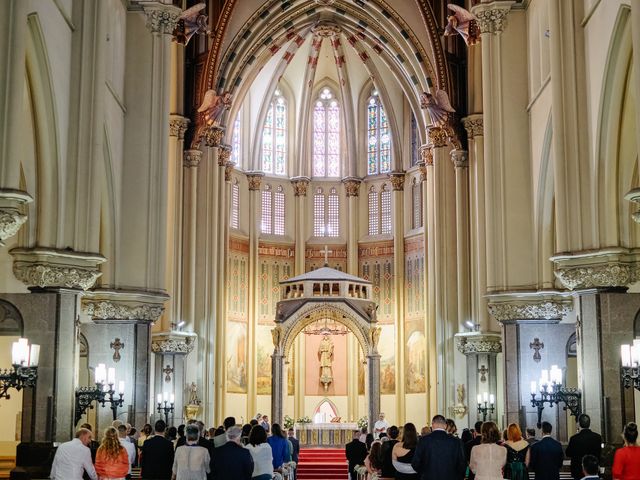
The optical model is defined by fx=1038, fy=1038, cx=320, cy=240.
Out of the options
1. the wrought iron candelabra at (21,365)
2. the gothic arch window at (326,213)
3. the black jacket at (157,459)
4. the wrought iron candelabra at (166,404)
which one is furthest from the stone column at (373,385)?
the black jacket at (157,459)

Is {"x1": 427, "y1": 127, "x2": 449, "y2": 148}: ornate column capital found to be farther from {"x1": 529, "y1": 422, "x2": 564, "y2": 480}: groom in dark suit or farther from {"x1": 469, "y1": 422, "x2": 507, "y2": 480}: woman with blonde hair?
{"x1": 469, "y1": 422, "x2": 507, "y2": 480}: woman with blonde hair

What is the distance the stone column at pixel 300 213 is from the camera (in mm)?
47500

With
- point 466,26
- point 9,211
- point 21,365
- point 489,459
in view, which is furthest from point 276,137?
point 489,459

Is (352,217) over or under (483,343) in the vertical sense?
over

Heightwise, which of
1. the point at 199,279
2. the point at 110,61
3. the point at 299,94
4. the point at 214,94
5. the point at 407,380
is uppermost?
the point at 299,94

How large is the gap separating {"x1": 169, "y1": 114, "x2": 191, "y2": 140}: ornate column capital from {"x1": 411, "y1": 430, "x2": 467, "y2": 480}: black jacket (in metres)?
23.0

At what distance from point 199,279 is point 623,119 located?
20242 mm

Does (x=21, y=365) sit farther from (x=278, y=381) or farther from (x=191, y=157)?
(x=278, y=381)

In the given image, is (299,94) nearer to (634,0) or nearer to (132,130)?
(132,130)

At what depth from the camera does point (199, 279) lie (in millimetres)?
35750

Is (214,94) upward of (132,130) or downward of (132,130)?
upward

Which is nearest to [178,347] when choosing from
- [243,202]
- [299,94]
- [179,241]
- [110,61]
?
[179,241]

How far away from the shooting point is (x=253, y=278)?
150 ft

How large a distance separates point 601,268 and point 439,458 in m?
7.63
